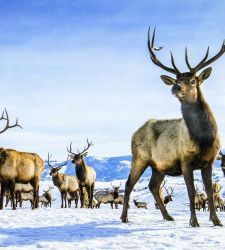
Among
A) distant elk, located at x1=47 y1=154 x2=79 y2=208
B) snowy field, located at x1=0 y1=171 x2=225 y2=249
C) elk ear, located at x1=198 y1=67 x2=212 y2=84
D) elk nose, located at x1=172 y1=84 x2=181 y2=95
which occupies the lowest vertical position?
snowy field, located at x1=0 y1=171 x2=225 y2=249

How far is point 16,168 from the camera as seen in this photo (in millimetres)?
14258

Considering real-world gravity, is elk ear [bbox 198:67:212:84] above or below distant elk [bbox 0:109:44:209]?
above

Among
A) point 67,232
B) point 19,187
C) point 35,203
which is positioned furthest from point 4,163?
point 19,187

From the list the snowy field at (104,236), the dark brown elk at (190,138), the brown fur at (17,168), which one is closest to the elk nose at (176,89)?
the dark brown elk at (190,138)

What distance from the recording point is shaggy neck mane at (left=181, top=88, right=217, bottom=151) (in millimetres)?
7038

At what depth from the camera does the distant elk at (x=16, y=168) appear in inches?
550

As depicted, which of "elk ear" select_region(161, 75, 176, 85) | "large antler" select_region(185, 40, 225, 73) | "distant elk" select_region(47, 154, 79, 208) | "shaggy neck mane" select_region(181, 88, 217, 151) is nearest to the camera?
"shaggy neck mane" select_region(181, 88, 217, 151)

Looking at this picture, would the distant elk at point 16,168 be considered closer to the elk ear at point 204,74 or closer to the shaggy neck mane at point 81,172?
the shaggy neck mane at point 81,172

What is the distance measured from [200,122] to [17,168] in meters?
8.60

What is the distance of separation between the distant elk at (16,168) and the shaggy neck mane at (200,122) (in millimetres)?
7638

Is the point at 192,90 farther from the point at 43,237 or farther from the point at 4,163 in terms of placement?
the point at 4,163

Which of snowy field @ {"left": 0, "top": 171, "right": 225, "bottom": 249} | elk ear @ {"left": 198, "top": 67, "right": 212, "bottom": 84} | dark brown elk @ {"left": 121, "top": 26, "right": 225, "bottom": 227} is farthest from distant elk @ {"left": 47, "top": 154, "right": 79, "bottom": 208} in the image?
elk ear @ {"left": 198, "top": 67, "right": 212, "bottom": 84}

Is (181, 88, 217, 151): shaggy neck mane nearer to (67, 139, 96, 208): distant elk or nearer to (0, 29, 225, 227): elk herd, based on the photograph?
(0, 29, 225, 227): elk herd

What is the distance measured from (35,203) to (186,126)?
31.4ft
